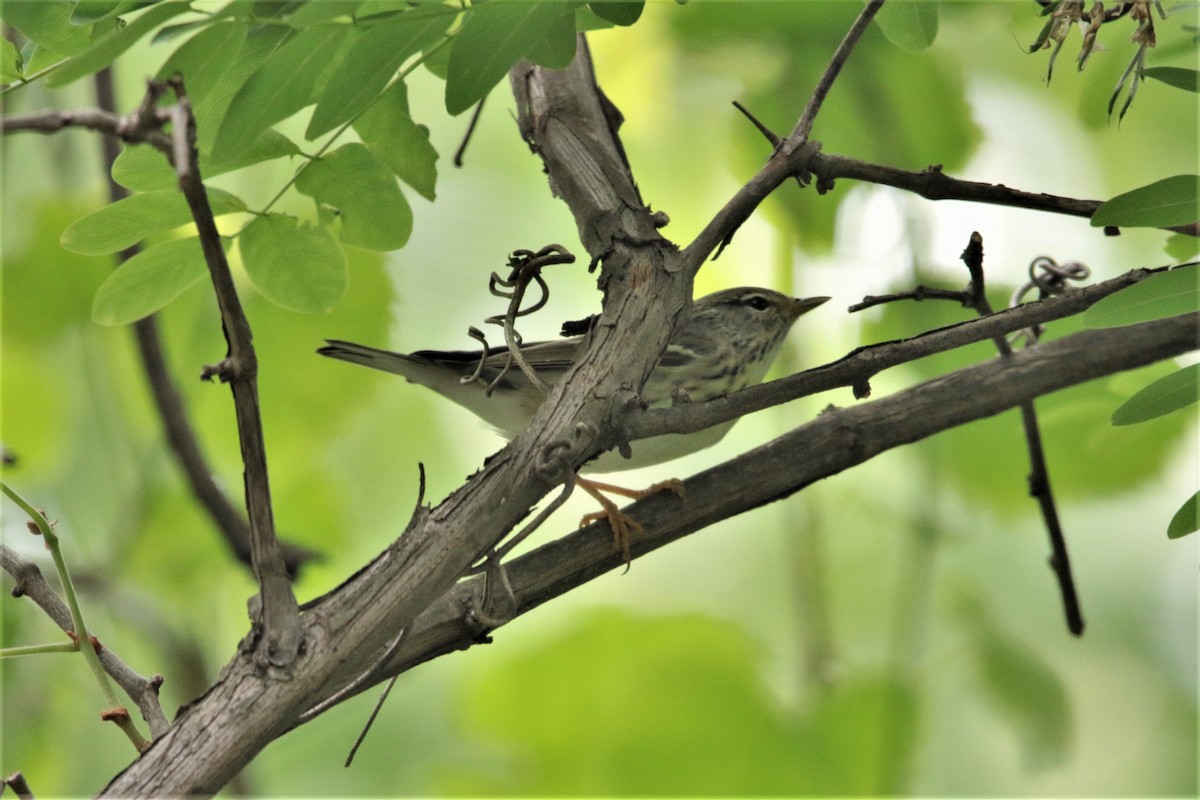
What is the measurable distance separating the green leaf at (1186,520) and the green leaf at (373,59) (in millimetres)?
1566

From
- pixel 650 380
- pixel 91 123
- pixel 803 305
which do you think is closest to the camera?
pixel 91 123

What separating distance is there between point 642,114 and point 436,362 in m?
1.61

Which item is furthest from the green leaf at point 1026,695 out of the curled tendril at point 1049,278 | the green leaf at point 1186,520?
the green leaf at point 1186,520

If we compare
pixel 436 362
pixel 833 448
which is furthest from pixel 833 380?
pixel 436 362

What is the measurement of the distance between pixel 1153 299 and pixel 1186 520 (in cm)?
41

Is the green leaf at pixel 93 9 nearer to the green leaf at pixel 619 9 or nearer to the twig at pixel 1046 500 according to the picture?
the green leaf at pixel 619 9

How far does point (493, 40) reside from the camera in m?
1.71

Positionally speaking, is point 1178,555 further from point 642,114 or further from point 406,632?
point 406,632

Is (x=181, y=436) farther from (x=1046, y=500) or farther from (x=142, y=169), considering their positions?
(x=1046, y=500)

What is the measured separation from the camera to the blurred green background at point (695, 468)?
11.5 ft

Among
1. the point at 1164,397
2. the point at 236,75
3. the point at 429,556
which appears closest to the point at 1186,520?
the point at 1164,397

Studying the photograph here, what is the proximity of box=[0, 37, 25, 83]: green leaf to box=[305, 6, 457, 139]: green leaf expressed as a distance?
539mm

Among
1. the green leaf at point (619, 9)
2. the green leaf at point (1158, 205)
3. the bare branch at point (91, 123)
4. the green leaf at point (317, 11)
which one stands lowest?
the bare branch at point (91, 123)

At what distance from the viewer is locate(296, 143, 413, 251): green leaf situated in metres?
2.20
